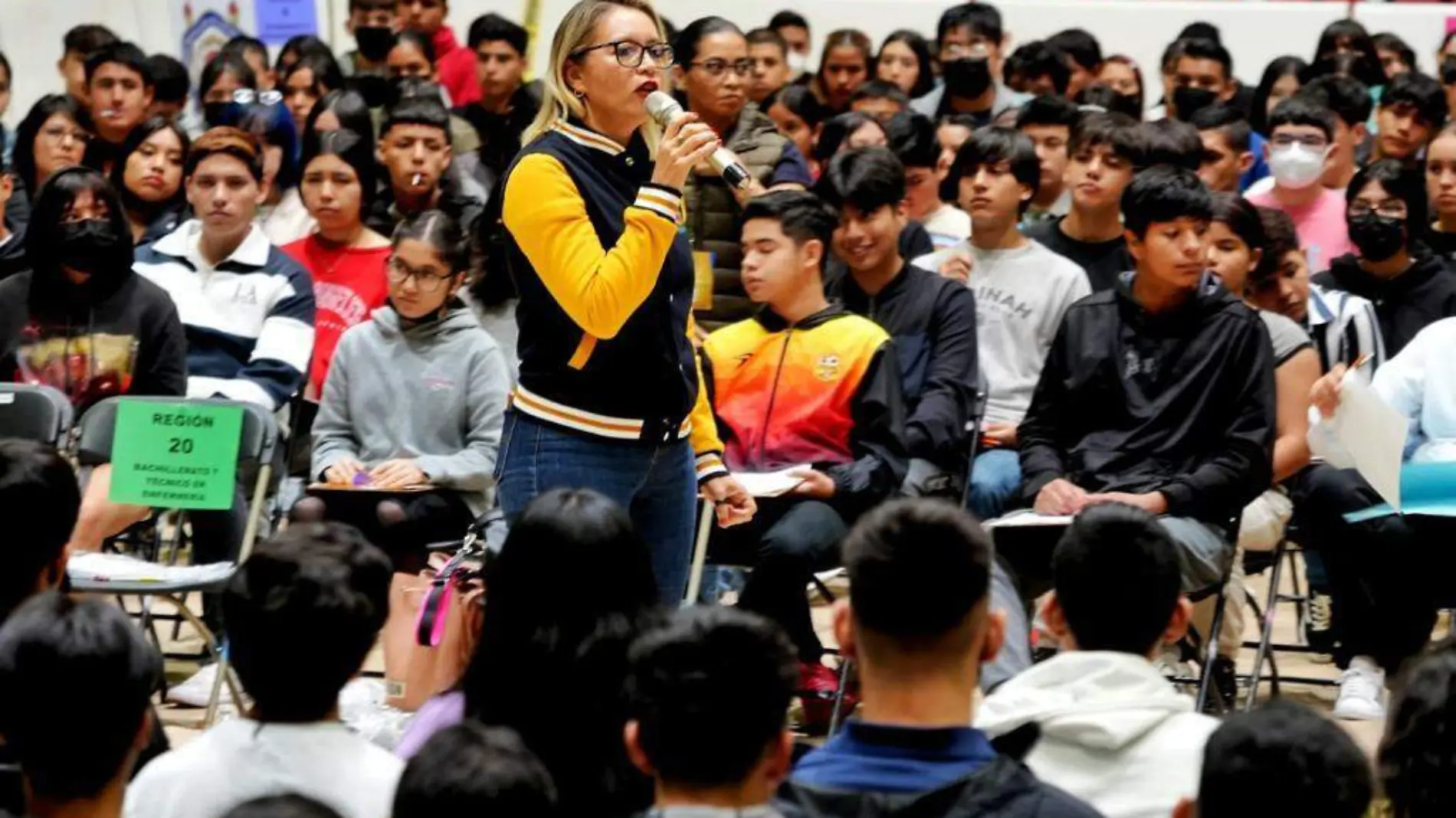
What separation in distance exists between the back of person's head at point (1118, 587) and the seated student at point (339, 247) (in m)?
3.55

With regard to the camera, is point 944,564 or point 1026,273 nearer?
point 944,564

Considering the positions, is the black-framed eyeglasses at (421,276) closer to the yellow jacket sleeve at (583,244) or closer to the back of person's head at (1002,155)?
the back of person's head at (1002,155)

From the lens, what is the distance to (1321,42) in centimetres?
909

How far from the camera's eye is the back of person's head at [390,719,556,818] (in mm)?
2082

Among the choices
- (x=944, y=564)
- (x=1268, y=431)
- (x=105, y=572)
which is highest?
(x=944, y=564)

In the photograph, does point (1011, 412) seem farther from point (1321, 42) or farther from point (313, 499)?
point (1321, 42)

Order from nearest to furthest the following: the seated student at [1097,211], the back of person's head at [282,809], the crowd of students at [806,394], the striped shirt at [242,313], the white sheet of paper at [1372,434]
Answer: the back of person's head at [282,809]
the crowd of students at [806,394]
the white sheet of paper at [1372,434]
the striped shirt at [242,313]
the seated student at [1097,211]

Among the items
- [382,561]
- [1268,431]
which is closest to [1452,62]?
[1268,431]

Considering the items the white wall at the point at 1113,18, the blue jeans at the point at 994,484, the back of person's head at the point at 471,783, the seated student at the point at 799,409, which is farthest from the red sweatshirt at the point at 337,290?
the back of person's head at the point at 471,783

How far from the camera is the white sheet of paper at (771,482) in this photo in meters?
5.06

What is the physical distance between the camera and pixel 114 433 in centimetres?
515

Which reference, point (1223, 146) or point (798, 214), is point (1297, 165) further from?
point (798, 214)

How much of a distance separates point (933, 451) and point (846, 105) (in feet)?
11.6

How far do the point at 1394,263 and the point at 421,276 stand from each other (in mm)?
2532
